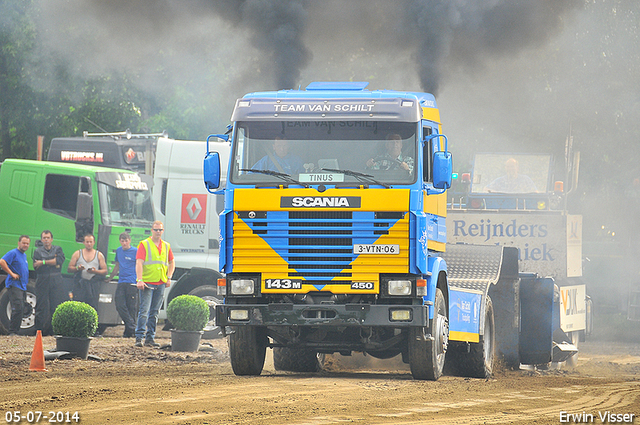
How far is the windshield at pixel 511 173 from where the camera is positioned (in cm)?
1988

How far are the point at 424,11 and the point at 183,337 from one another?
6609 millimetres

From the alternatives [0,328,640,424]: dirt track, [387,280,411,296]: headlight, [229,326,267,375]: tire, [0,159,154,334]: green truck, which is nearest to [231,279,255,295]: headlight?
[229,326,267,375]: tire

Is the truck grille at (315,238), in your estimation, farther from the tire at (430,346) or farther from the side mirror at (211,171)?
the tire at (430,346)

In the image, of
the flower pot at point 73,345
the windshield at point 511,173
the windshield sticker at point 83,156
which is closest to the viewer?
the flower pot at point 73,345

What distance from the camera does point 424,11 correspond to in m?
16.5

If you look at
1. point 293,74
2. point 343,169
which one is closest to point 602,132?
point 293,74

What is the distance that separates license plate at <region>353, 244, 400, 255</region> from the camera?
1007 centimetres

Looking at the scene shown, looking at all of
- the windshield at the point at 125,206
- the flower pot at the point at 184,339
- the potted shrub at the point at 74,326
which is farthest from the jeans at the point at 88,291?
the potted shrub at the point at 74,326

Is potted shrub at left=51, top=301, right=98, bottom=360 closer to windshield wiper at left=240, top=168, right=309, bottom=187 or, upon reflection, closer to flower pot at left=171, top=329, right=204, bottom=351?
flower pot at left=171, top=329, right=204, bottom=351

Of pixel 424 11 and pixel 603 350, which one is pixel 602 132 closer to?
pixel 603 350

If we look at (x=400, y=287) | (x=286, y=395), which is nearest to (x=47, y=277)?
(x=400, y=287)

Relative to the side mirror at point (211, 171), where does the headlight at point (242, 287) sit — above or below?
below

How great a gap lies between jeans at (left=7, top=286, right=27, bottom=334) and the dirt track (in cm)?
364

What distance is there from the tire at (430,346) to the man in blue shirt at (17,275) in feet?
28.7
